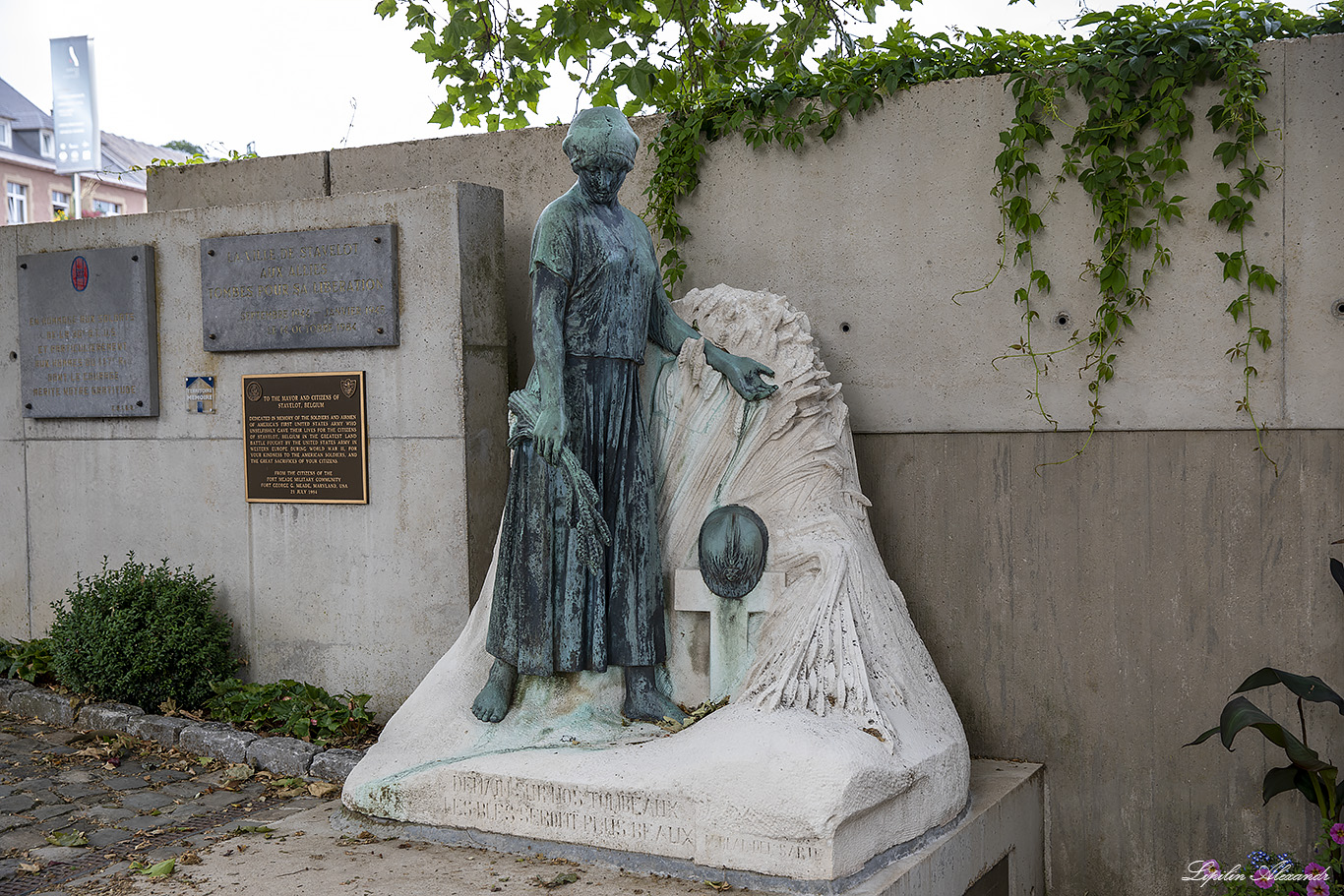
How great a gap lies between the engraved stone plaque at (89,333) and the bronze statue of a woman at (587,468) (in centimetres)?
275

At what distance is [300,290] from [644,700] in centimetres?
259

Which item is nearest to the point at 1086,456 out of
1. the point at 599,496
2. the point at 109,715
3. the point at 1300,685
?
the point at 1300,685

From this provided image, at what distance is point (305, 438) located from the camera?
529 cm

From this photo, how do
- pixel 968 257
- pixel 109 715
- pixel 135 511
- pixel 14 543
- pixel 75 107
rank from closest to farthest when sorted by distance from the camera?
pixel 968 257 < pixel 109 715 < pixel 135 511 < pixel 14 543 < pixel 75 107

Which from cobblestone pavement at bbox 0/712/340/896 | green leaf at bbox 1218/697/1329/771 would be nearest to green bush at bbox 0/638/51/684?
cobblestone pavement at bbox 0/712/340/896

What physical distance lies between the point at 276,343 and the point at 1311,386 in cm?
421

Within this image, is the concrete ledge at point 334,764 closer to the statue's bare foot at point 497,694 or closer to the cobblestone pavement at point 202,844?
the cobblestone pavement at point 202,844

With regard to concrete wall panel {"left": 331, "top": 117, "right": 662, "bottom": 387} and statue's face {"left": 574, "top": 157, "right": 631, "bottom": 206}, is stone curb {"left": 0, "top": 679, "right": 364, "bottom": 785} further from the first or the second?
statue's face {"left": 574, "top": 157, "right": 631, "bottom": 206}

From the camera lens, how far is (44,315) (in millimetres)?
5988

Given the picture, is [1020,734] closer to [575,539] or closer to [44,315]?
[575,539]

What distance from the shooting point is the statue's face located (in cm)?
381

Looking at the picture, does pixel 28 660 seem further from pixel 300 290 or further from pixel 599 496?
pixel 599 496

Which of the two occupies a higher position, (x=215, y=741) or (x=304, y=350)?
(x=304, y=350)

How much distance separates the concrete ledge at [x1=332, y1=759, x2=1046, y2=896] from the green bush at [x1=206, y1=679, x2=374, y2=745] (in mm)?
1090
